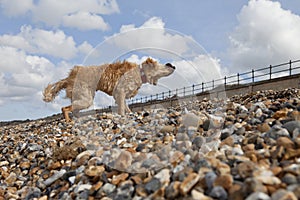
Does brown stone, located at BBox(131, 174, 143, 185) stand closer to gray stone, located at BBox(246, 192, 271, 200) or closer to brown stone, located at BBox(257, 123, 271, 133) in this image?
gray stone, located at BBox(246, 192, 271, 200)

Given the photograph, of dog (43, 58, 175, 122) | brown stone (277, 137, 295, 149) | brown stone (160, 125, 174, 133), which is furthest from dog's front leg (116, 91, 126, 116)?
brown stone (277, 137, 295, 149)

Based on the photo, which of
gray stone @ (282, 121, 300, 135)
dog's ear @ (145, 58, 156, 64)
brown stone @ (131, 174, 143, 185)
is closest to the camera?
brown stone @ (131, 174, 143, 185)

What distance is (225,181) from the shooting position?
2.37m

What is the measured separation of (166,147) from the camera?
3625 mm

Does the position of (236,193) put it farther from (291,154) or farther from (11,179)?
(11,179)

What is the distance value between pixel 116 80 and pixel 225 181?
6.83 meters

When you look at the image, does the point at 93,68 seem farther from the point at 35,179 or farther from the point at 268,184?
the point at 268,184

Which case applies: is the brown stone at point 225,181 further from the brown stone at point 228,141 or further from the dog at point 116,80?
the dog at point 116,80

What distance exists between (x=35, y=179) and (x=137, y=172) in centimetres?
176

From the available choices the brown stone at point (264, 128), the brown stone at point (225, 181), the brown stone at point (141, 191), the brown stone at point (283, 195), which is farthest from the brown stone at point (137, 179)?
the brown stone at point (264, 128)

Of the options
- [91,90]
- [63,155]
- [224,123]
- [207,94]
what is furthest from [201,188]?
[207,94]

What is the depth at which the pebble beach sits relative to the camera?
7.82 feet

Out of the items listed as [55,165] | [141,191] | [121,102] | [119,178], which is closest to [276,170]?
[141,191]

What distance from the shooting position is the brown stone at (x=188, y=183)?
2.46m
